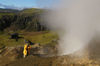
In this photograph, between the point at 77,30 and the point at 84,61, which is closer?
the point at 84,61

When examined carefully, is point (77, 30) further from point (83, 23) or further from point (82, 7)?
point (82, 7)

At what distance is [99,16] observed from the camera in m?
16.6

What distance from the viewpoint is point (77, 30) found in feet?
67.3

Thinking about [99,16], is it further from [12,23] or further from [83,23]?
[12,23]

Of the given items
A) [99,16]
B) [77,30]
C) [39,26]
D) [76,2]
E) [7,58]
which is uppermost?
[76,2]

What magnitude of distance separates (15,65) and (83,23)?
383 inches

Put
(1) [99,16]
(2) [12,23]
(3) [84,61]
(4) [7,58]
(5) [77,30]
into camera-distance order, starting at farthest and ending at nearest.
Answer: (2) [12,23]
(5) [77,30]
(4) [7,58]
(1) [99,16]
(3) [84,61]

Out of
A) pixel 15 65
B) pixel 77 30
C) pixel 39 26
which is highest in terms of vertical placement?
pixel 77 30

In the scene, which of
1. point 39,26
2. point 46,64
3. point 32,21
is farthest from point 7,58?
point 32,21

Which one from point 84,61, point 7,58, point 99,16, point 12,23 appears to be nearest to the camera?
point 84,61

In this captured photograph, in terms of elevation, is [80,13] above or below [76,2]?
below

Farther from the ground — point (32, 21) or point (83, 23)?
point (83, 23)

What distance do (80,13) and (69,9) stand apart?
6.37 feet

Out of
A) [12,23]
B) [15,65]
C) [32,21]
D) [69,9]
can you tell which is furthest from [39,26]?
[15,65]
